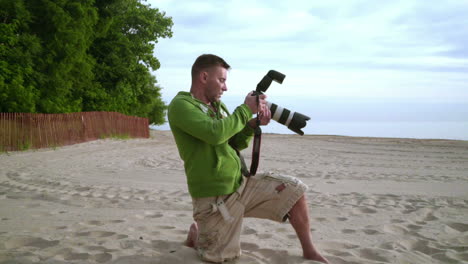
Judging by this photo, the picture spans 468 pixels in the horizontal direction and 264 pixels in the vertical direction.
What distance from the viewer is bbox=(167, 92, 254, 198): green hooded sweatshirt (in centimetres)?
262

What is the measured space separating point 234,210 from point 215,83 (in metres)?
1.01

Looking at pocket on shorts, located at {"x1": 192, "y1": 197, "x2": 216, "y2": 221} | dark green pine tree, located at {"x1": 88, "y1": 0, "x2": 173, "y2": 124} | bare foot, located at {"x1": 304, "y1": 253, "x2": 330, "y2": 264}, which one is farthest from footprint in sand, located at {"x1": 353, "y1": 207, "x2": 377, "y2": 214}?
dark green pine tree, located at {"x1": 88, "y1": 0, "x2": 173, "y2": 124}

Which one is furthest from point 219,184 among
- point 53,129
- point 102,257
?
point 53,129

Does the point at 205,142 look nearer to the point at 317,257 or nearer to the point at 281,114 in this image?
the point at 281,114

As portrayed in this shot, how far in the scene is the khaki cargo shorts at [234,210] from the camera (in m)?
2.85

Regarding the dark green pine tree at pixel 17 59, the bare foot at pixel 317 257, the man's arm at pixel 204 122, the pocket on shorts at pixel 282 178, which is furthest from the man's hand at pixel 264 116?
the dark green pine tree at pixel 17 59

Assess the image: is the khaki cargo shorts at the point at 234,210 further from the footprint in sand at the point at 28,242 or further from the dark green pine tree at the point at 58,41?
the dark green pine tree at the point at 58,41

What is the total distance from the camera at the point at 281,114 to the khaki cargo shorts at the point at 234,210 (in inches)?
17.9

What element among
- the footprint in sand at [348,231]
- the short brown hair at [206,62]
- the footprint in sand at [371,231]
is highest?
the short brown hair at [206,62]

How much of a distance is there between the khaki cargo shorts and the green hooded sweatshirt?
10 centimetres

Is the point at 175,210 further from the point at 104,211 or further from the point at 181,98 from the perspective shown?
the point at 181,98

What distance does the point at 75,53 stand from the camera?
65.9 feet

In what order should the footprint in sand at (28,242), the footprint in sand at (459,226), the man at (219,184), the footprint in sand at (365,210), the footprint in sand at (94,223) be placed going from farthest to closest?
the footprint in sand at (365,210)
the footprint in sand at (94,223)
the footprint in sand at (459,226)
the footprint in sand at (28,242)
the man at (219,184)

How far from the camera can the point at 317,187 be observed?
6793 mm
